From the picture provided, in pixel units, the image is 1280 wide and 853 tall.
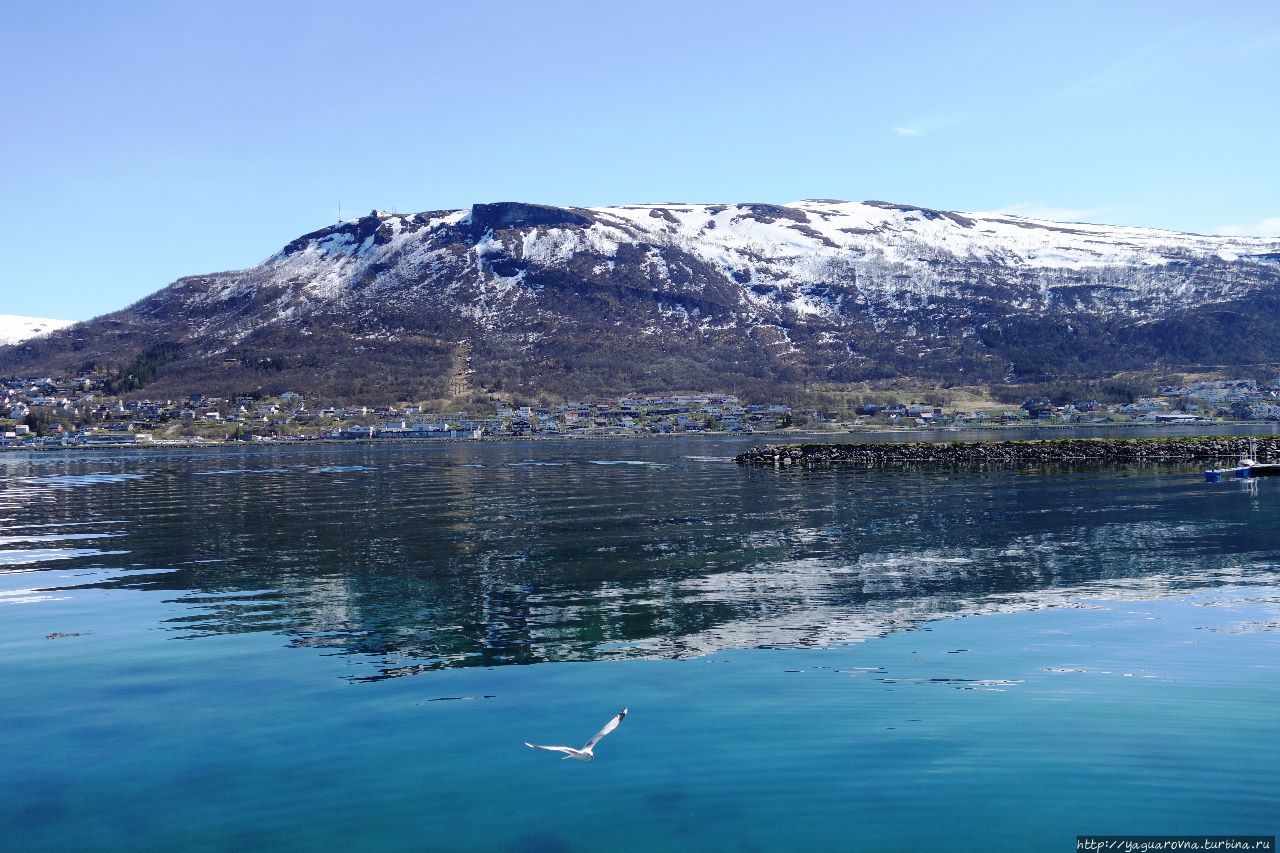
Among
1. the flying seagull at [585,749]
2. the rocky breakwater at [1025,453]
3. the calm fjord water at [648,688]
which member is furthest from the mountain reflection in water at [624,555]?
the rocky breakwater at [1025,453]

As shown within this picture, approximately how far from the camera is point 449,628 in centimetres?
2266

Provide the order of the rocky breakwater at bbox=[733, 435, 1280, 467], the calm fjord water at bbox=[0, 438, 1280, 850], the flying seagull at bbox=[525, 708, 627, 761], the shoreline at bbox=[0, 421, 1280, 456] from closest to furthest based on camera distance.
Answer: the calm fjord water at bbox=[0, 438, 1280, 850]
the flying seagull at bbox=[525, 708, 627, 761]
the rocky breakwater at bbox=[733, 435, 1280, 467]
the shoreline at bbox=[0, 421, 1280, 456]

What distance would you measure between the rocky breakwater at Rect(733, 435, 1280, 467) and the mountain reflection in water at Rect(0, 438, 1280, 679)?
18687mm

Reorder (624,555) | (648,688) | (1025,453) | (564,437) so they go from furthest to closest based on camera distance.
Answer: (564,437) → (1025,453) → (624,555) → (648,688)

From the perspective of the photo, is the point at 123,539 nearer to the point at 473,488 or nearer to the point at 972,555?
the point at 473,488

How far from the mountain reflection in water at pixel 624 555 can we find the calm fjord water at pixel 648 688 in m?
0.21

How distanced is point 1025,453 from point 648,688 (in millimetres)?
79571

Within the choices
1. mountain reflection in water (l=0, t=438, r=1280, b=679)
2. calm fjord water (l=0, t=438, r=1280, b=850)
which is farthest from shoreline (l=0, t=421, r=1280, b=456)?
calm fjord water (l=0, t=438, r=1280, b=850)

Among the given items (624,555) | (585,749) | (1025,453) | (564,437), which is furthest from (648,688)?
(564,437)

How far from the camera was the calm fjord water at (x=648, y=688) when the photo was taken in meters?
12.2

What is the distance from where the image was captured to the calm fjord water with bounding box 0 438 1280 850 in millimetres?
12180

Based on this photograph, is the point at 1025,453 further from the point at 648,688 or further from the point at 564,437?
the point at 564,437

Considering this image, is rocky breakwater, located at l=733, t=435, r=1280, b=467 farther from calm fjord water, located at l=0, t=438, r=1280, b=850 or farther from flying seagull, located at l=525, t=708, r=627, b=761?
flying seagull, located at l=525, t=708, r=627, b=761

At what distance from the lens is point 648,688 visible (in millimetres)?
17312
